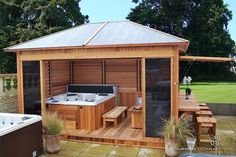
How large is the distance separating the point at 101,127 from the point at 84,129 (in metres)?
0.58

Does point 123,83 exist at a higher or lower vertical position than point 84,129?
higher

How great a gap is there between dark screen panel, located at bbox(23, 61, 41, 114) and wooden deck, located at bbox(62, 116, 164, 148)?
137 centimetres

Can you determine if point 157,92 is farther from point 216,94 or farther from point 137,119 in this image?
point 216,94

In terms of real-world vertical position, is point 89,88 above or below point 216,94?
above

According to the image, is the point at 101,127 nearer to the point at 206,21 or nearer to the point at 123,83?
the point at 123,83

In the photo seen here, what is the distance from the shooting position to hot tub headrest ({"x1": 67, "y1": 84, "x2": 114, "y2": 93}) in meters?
10.2

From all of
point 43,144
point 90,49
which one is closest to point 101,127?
point 43,144

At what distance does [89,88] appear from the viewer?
10.5 m

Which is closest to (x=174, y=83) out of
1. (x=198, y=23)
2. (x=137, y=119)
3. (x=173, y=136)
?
(x=173, y=136)

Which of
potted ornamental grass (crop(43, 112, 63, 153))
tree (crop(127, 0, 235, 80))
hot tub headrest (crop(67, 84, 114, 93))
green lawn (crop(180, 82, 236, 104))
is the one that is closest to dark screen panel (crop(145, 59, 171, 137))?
potted ornamental grass (crop(43, 112, 63, 153))

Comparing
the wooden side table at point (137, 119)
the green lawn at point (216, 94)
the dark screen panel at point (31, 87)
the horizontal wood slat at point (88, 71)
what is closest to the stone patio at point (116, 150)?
the wooden side table at point (137, 119)

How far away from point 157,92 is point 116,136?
179 cm

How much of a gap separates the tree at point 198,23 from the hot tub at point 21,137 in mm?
20312

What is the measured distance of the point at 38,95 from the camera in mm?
7980
